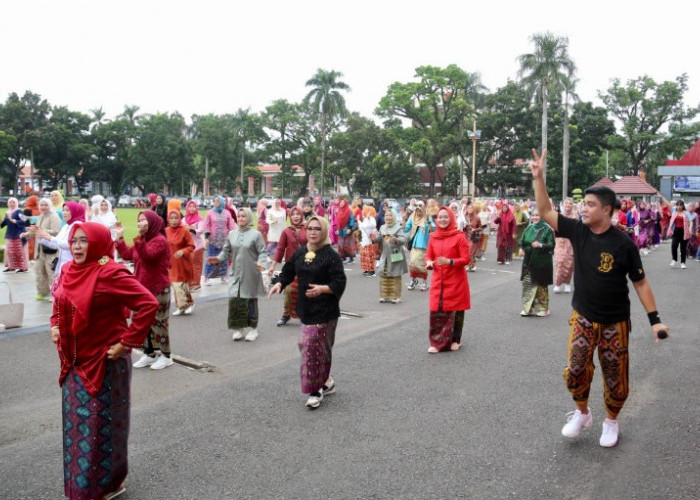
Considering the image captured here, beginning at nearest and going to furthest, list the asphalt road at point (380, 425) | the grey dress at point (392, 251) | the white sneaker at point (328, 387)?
the asphalt road at point (380, 425) → the white sneaker at point (328, 387) → the grey dress at point (392, 251)

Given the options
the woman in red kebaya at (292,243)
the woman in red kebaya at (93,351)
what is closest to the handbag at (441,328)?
the woman in red kebaya at (292,243)

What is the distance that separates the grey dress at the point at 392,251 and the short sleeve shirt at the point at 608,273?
660 centimetres

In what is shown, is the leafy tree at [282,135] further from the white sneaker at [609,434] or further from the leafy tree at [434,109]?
the white sneaker at [609,434]

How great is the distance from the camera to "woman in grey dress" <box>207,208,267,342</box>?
7.93 m

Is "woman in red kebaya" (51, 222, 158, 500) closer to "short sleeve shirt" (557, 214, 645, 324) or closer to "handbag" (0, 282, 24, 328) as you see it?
"short sleeve shirt" (557, 214, 645, 324)

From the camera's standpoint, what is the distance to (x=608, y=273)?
4289 millimetres

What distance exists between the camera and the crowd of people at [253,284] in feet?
11.5

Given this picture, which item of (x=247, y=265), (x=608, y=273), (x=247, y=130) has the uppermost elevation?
(x=247, y=130)

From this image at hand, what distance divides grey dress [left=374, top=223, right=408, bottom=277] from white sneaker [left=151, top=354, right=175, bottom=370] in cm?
508

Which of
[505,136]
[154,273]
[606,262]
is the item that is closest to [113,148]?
[505,136]

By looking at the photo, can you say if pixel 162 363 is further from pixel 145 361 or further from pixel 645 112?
pixel 645 112

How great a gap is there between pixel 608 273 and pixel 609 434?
1.20 meters

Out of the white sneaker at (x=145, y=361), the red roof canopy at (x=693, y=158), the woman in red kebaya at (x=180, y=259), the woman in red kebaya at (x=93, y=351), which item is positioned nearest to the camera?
the woman in red kebaya at (x=93, y=351)

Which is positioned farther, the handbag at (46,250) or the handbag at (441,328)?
the handbag at (46,250)
